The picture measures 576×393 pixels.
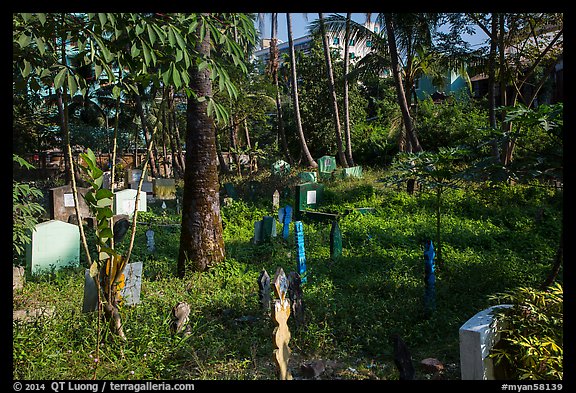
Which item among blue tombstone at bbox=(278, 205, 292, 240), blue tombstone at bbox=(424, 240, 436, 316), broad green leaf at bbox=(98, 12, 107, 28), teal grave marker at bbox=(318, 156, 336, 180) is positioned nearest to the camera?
broad green leaf at bbox=(98, 12, 107, 28)

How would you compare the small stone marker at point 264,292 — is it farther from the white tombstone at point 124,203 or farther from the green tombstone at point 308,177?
the green tombstone at point 308,177

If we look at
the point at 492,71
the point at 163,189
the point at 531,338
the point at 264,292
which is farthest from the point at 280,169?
the point at 531,338

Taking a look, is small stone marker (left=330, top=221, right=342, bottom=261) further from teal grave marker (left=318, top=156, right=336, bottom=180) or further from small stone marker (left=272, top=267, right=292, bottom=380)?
teal grave marker (left=318, top=156, right=336, bottom=180)

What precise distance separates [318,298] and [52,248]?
4.25m

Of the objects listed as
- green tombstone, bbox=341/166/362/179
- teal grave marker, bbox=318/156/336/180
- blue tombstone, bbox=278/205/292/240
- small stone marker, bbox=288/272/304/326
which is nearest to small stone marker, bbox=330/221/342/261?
blue tombstone, bbox=278/205/292/240

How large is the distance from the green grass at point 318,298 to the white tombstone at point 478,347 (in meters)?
0.73

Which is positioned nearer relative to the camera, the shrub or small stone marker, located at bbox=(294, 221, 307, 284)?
the shrub

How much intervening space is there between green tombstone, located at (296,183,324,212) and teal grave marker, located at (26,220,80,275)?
17.0ft

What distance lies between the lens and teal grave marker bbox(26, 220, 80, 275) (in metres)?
7.61

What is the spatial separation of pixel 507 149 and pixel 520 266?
24.1ft

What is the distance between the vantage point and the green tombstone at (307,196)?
1197 centimetres

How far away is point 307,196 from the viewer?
1217 centimetres
